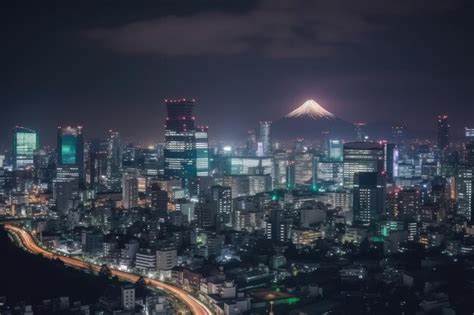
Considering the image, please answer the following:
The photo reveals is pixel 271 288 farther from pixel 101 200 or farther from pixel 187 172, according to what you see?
pixel 187 172

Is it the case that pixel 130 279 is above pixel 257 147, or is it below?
below

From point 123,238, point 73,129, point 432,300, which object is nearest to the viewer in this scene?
point 432,300

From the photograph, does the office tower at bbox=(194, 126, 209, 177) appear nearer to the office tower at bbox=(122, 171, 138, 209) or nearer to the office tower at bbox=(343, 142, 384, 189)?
the office tower at bbox=(122, 171, 138, 209)

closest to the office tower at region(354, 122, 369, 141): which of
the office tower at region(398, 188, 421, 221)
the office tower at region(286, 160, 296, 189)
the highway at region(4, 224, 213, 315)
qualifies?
the office tower at region(286, 160, 296, 189)

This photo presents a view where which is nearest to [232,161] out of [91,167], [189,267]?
[91,167]

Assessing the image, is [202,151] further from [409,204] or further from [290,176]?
[409,204]

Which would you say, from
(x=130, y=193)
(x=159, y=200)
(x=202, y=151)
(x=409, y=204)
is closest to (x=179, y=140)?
(x=202, y=151)
